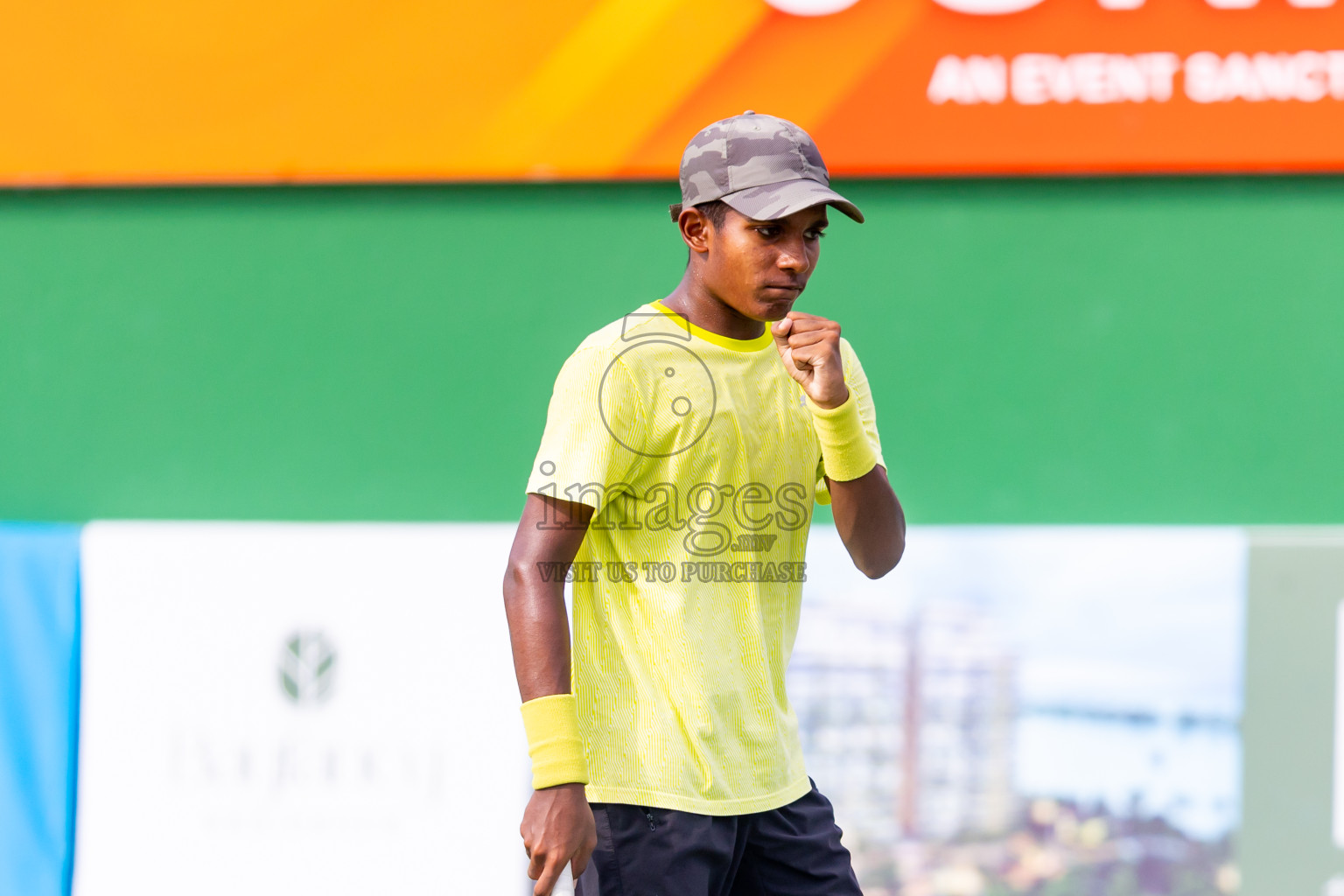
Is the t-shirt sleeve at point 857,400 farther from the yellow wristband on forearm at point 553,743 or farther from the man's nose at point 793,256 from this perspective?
the yellow wristband on forearm at point 553,743

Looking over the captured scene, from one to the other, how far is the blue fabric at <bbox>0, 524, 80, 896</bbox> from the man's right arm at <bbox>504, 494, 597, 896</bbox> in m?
2.20

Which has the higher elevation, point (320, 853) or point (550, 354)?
point (550, 354)

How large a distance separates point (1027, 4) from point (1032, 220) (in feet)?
2.16

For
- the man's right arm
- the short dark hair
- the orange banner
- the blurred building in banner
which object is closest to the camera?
the man's right arm

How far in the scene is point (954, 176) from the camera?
3701 millimetres

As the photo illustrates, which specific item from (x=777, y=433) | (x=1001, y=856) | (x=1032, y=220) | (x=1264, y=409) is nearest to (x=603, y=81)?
(x=1032, y=220)

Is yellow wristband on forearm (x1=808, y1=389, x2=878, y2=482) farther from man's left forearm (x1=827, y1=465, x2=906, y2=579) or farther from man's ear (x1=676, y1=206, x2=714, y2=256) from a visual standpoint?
man's ear (x1=676, y1=206, x2=714, y2=256)

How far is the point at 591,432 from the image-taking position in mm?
1897

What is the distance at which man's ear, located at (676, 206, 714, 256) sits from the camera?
2.03m

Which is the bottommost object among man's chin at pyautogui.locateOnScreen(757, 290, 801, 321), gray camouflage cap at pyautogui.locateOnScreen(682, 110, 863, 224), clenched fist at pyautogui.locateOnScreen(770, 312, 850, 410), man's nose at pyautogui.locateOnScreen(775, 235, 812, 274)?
clenched fist at pyautogui.locateOnScreen(770, 312, 850, 410)

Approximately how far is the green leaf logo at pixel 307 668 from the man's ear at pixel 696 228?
1.96 metres

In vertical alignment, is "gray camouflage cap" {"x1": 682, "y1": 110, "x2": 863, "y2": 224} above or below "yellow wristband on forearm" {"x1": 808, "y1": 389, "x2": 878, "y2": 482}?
above

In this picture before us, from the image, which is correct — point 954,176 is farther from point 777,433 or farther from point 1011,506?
point 777,433

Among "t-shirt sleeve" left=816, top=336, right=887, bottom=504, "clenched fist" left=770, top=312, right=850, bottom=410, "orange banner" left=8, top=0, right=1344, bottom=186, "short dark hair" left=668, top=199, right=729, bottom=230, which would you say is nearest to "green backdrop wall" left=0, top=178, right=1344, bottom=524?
"orange banner" left=8, top=0, right=1344, bottom=186
